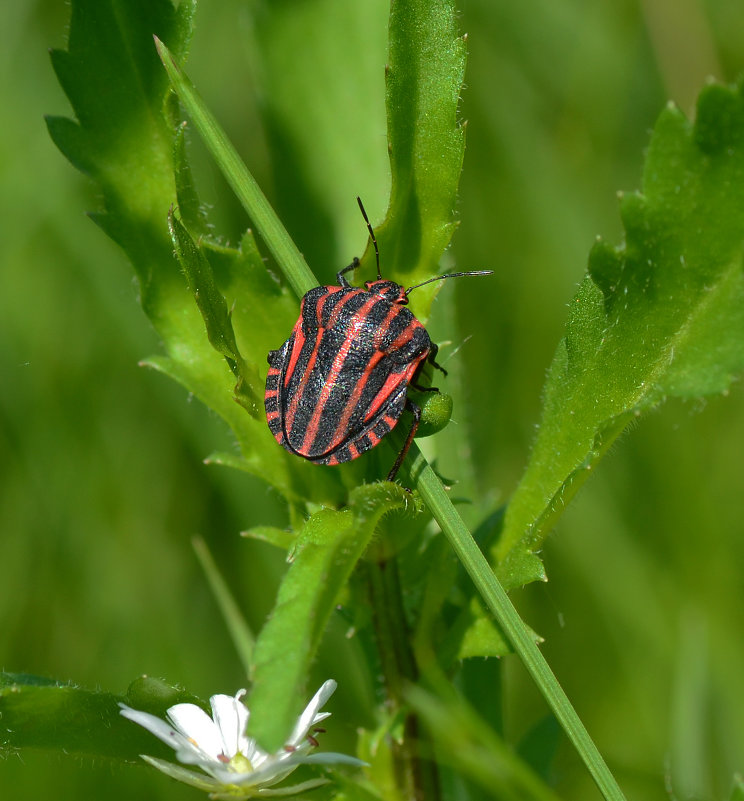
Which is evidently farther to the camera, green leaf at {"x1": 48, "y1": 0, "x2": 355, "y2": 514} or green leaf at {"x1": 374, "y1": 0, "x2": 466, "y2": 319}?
green leaf at {"x1": 48, "y1": 0, "x2": 355, "y2": 514}

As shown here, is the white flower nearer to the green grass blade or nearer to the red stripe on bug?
the red stripe on bug

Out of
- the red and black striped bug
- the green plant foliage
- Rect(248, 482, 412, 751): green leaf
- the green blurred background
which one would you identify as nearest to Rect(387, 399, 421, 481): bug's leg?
the red and black striped bug

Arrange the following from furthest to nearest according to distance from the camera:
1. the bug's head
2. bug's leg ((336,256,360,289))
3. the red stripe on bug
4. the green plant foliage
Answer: bug's leg ((336,256,360,289))
the red stripe on bug
the bug's head
the green plant foliage

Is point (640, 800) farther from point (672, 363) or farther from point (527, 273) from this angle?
point (527, 273)

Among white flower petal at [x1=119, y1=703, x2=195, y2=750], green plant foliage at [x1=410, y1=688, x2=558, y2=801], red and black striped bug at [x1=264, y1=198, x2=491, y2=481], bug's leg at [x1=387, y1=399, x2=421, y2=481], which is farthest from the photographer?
red and black striped bug at [x1=264, y1=198, x2=491, y2=481]

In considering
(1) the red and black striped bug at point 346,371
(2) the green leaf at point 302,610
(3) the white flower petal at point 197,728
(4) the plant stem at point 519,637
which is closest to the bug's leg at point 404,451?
(1) the red and black striped bug at point 346,371

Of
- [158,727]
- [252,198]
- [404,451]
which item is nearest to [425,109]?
[252,198]

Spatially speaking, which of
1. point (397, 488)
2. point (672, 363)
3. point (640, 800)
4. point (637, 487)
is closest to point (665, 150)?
point (672, 363)

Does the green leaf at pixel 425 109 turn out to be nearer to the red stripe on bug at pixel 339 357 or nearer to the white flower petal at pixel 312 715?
the red stripe on bug at pixel 339 357
